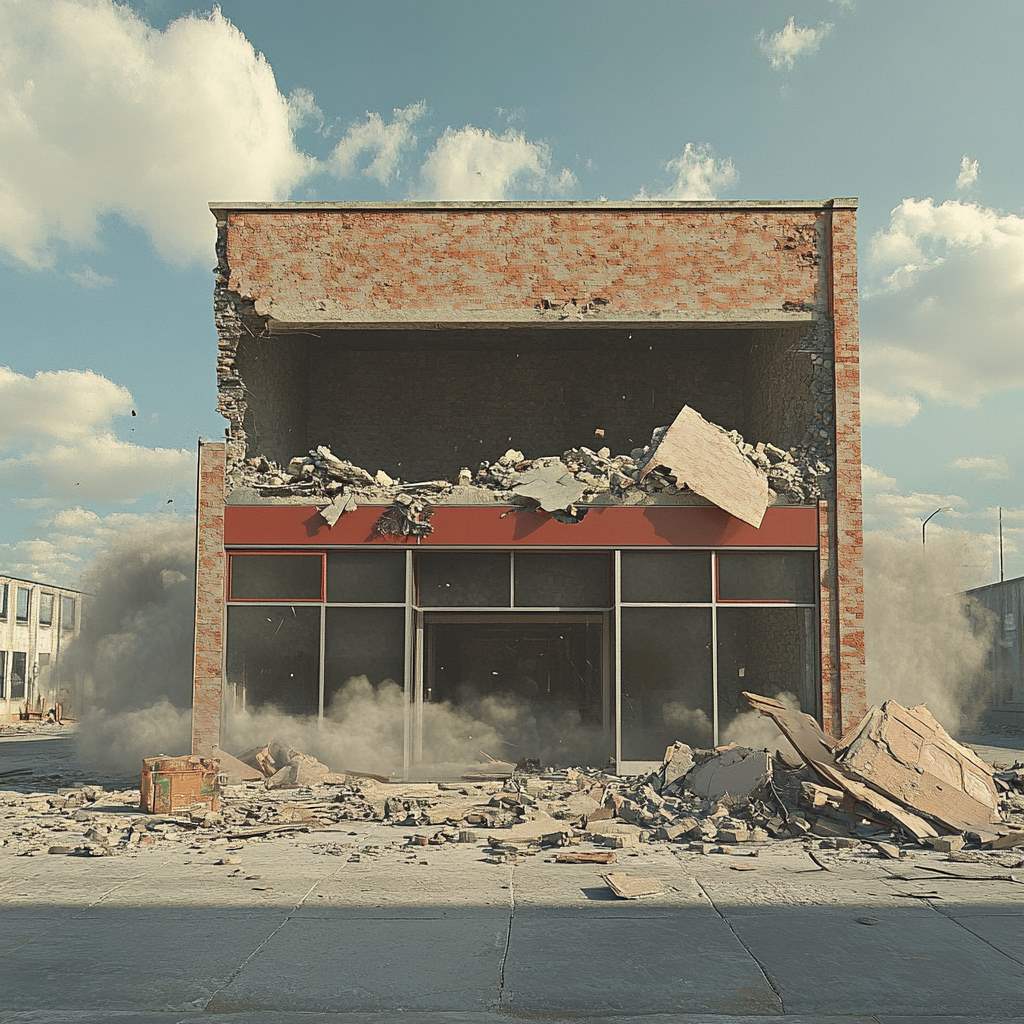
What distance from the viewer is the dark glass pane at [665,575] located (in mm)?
18594

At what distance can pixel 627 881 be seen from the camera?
9531 millimetres

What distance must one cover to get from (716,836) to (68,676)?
19040 mm

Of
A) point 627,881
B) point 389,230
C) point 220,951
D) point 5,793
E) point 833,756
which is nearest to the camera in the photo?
point 220,951

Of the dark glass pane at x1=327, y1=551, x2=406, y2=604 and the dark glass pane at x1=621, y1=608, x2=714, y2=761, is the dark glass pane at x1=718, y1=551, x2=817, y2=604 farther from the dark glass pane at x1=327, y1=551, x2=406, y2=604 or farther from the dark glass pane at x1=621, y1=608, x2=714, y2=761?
the dark glass pane at x1=327, y1=551, x2=406, y2=604

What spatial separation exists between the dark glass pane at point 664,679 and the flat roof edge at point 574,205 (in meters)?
6.93

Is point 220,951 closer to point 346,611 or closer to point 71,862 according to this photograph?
point 71,862

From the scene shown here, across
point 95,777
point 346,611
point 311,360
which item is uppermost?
point 311,360

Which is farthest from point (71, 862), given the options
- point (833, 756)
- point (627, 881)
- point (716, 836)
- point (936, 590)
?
point (936, 590)

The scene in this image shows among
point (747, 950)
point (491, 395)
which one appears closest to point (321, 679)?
point (491, 395)

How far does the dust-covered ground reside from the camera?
Answer: 21.2 ft

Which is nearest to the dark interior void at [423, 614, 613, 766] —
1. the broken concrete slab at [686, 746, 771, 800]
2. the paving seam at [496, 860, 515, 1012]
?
the broken concrete slab at [686, 746, 771, 800]

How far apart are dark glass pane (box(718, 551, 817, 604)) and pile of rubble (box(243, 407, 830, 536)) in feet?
2.46

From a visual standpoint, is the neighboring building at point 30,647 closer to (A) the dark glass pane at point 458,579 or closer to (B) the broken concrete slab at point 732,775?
(A) the dark glass pane at point 458,579

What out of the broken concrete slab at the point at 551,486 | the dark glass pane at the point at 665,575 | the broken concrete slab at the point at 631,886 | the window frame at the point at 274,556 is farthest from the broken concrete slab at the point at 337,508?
the broken concrete slab at the point at 631,886
